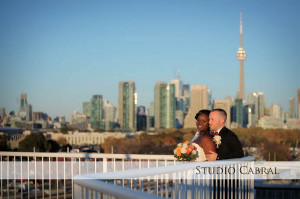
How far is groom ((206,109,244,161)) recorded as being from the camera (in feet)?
15.8

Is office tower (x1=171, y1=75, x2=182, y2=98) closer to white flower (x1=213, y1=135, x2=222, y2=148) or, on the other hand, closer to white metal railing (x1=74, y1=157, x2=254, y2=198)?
white flower (x1=213, y1=135, x2=222, y2=148)

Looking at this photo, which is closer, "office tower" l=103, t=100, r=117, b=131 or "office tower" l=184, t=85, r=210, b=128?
"office tower" l=184, t=85, r=210, b=128

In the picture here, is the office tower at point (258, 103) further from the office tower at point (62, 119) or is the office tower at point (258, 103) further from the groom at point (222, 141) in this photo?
the groom at point (222, 141)

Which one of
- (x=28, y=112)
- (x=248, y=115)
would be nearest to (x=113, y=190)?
(x=28, y=112)

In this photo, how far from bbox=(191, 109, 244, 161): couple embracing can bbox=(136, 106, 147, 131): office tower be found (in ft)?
471

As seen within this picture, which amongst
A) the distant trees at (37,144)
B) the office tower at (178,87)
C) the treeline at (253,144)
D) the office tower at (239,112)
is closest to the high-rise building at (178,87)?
the office tower at (178,87)

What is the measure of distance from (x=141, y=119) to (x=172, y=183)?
147 m

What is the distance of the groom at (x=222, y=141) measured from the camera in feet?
15.8

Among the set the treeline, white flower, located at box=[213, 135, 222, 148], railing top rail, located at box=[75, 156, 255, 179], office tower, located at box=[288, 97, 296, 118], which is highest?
white flower, located at box=[213, 135, 222, 148]

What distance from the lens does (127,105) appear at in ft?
502

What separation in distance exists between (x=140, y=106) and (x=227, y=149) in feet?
500

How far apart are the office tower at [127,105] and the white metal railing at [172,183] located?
142 m

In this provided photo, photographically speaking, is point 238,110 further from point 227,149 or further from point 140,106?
point 227,149

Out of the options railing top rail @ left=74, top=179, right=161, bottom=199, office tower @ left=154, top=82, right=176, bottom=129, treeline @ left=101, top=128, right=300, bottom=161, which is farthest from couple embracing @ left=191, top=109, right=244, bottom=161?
office tower @ left=154, top=82, right=176, bottom=129
